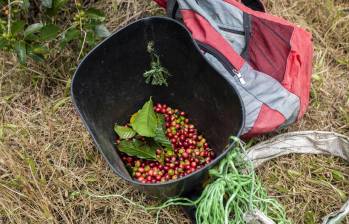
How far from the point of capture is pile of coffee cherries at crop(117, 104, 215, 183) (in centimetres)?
144

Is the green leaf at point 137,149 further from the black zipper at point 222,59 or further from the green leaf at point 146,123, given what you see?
the black zipper at point 222,59

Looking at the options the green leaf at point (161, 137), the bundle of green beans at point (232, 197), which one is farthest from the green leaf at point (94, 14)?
the bundle of green beans at point (232, 197)

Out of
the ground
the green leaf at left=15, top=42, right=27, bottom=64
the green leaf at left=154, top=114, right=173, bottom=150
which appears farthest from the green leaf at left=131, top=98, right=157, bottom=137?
the green leaf at left=15, top=42, right=27, bottom=64

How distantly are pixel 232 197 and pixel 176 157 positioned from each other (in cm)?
29

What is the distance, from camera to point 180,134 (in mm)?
1531

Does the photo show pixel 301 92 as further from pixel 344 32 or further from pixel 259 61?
pixel 344 32

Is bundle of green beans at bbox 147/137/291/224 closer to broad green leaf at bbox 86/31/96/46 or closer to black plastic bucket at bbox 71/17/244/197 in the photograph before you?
black plastic bucket at bbox 71/17/244/197

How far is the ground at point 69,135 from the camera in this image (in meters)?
1.42

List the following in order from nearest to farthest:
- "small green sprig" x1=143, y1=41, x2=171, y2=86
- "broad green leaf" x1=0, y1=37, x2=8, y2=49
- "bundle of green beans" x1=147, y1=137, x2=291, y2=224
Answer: "bundle of green beans" x1=147, y1=137, x2=291, y2=224 < "broad green leaf" x1=0, y1=37, x2=8, y2=49 < "small green sprig" x1=143, y1=41, x2=171, y2=86

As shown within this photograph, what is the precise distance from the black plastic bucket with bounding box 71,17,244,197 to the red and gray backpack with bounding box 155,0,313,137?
2.3 inches

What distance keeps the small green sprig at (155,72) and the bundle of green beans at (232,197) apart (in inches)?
14.7

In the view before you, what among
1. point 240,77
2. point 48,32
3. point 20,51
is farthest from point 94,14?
point 240,77

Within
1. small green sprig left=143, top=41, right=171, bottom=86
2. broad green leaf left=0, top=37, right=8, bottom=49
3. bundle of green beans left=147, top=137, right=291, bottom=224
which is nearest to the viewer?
bundle of green beans left=147, top=137, right=291, bottom=224

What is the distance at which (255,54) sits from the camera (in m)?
1.51
